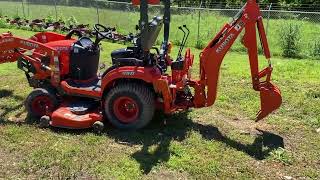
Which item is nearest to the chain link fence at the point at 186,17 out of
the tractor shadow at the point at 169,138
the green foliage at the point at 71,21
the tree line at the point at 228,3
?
the tree line at the point at 228,3

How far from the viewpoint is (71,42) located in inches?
317

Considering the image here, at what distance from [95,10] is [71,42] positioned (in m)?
13.4

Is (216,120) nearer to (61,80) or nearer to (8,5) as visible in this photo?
(61,80)

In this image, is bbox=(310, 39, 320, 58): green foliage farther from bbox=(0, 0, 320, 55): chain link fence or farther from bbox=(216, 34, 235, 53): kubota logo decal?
bbox=(216, 34, 235, 53): kubota logo decal

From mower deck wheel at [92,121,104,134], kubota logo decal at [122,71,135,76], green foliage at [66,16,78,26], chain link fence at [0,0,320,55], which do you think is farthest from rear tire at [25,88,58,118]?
green foliage at [66,16,78,26]

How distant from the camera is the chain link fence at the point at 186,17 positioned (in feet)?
51.0

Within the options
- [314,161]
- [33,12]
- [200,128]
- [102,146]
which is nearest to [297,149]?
→ [314,161]

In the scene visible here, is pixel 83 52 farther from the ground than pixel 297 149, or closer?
farther from the ground

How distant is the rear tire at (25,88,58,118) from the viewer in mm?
7531

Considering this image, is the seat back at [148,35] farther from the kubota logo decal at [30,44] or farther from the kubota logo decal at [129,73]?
the kubota logo decal at [30,44]

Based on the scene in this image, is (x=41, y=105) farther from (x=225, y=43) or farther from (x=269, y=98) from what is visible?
(x=269, y=98)

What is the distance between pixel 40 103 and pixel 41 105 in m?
0.04

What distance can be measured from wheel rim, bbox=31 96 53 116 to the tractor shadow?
3.89 feet

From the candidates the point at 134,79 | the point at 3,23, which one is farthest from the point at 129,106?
the point at 3,23
